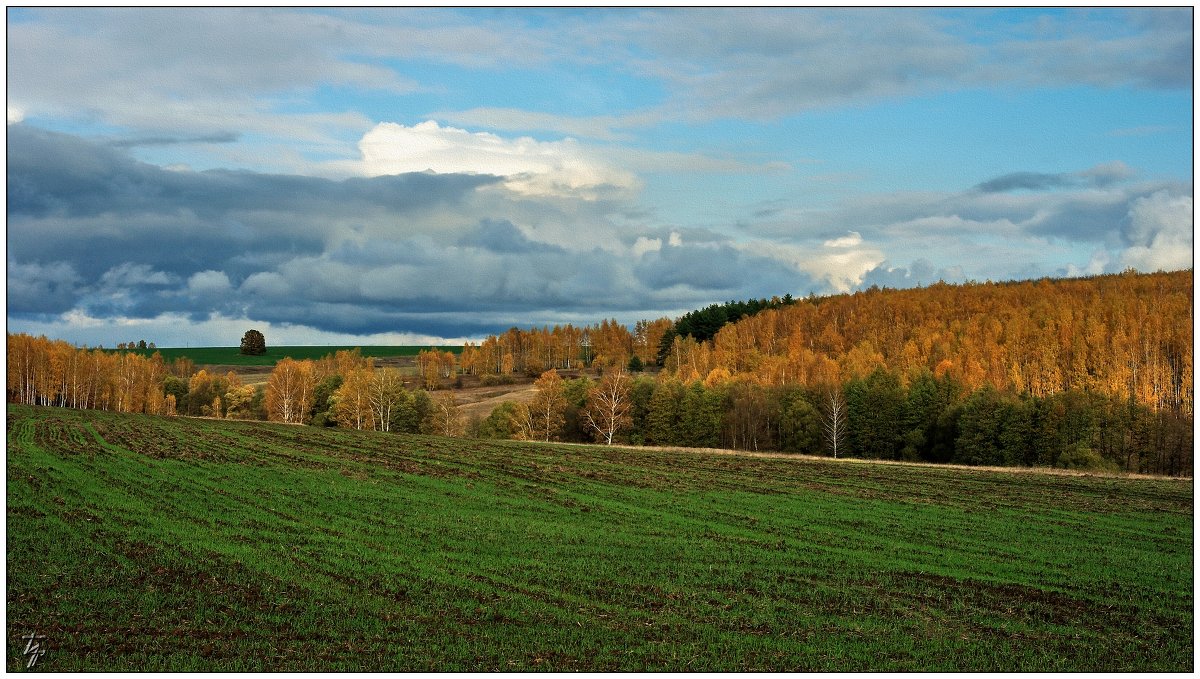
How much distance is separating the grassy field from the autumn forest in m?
30.0

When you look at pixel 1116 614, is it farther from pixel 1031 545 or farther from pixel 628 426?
pixel 628 426

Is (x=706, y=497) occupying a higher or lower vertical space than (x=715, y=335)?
lower

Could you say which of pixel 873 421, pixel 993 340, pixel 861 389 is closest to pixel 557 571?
pixel 873 421

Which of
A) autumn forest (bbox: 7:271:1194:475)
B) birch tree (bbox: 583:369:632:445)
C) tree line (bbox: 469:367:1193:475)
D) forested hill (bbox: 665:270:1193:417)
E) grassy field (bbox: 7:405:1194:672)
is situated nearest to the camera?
grassy field (bbox: 7:405:1194:672)

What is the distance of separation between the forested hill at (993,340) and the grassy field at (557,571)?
208 ft

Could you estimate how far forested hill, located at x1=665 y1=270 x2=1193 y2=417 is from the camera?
113 metres

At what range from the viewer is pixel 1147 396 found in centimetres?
10838

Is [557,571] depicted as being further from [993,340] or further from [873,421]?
[993,340]

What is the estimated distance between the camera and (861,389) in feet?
309

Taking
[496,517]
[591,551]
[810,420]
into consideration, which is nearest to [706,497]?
[496,517]

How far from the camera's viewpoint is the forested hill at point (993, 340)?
372 feet

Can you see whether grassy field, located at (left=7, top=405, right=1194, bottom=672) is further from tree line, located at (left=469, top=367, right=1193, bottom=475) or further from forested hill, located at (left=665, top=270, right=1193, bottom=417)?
forested hill, located at (left=665, top=270, right=1193, bottom=417)

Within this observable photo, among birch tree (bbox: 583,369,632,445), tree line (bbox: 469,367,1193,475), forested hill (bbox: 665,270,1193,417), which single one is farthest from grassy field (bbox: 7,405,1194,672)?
forested hill (bbox: 665,270,1193,417)

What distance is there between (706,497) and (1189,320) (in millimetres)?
99668
